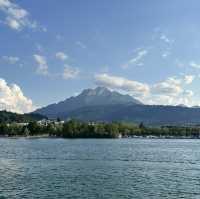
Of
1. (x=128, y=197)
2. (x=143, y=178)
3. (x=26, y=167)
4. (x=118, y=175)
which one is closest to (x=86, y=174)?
(x=118, y=175)

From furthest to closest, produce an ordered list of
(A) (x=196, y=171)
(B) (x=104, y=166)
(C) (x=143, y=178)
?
1. (B) (x=104, y=166)
2. (A) (x=196, y=171)
3. (C) (x=143, y=178)

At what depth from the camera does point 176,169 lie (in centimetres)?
7925

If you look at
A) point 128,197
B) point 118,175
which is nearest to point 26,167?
point 118,175

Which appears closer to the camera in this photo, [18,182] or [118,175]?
[18,182]

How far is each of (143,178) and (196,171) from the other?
14805 mm

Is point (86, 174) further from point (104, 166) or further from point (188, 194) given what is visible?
point (188, 194)

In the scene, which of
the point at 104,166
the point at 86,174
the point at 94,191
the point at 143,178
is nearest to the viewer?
the point at 94,191

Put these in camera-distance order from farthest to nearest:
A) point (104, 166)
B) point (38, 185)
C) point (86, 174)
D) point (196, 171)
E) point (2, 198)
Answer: point (104, 166) < point (196, 171) < point (86, 174) < point (38, 185) < point (2, 198)

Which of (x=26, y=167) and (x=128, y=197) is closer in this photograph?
(x=128, y=197)

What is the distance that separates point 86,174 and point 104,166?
1383 cm

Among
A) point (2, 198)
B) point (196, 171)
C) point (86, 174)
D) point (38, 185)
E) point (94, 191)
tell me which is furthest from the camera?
point (196, 171)

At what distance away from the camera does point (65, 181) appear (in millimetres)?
61719

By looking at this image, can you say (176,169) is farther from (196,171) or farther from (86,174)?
(86,174)

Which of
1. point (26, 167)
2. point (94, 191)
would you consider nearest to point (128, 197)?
point (94, 191)
